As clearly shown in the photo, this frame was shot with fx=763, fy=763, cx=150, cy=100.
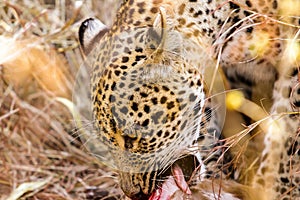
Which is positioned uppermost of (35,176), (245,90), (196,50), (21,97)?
(196,50)

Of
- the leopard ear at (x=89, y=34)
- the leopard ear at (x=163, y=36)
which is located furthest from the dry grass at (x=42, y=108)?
the leopard ear at (x=163, y=36)

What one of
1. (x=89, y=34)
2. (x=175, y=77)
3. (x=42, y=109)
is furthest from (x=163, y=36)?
(x=42, y=109)

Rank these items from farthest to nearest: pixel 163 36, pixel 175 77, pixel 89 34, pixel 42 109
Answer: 1. pixel 42 109
2. pixel 89 34
3. pixel 175 77
4. pixel 163 36

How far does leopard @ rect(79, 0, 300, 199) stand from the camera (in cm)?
343

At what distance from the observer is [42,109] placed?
17.7ft

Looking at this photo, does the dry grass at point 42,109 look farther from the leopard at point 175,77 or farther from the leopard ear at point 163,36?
the leopard ear at point 163,36

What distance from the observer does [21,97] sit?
17.8 ft

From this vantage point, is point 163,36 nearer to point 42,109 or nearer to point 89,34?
point 89,34

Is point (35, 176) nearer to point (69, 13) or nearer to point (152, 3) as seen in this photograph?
point (69, 13)

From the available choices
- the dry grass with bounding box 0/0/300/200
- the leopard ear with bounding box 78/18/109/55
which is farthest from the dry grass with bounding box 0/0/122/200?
the leopard ear with bounding box 78/18/109/55

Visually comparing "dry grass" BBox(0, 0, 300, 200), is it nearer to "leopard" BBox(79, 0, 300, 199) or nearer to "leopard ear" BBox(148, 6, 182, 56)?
"leopard" BBox(79, 0, 300, 199)

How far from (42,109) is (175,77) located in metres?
2.02

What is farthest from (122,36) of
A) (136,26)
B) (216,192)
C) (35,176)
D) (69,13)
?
(69,13)

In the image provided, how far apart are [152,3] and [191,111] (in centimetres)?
56
